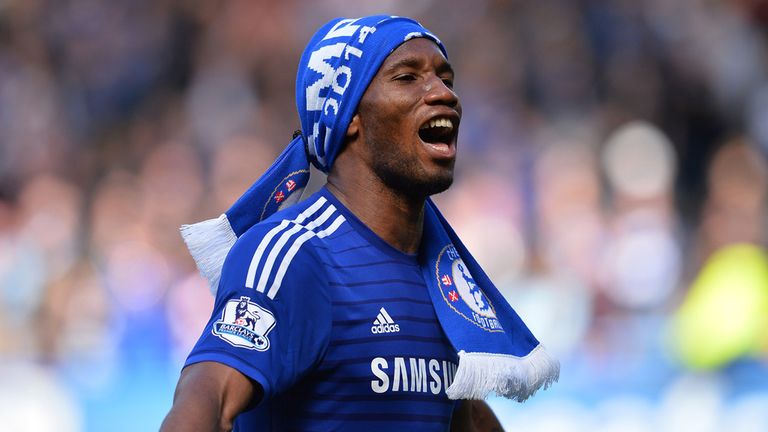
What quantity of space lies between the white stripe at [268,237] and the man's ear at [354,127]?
178mm

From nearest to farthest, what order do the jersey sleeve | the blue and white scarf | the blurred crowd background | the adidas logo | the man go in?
the jersey sleeve, the man, the adidas logo, the blue and white scarf, the blurred crowd background

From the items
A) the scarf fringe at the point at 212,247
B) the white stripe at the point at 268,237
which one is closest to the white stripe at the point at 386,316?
the white stripe at the point at 268,237

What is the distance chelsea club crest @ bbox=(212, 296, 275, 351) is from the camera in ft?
8.39

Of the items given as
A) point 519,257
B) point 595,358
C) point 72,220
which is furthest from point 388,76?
Result: point 72,220


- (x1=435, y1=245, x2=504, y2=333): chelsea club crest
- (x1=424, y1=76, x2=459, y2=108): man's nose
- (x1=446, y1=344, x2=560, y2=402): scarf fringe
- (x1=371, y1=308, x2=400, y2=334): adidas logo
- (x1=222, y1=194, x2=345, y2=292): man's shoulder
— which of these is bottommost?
(x1=446, y1=344, x2=560, y2=402): scarf fringe

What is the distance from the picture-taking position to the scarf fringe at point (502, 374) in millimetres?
2889

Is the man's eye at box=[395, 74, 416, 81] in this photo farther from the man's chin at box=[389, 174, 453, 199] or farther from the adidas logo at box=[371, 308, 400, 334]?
the adidas logo at box=[371, 308, 400, 334]

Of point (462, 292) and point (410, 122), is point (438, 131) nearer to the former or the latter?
point (410, 122)

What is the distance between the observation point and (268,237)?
2828mm

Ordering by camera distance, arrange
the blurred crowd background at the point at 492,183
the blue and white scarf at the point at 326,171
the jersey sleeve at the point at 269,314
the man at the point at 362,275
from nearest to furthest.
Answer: the jersey sleeve at the point at 269,314
the man at the point at 362,275
the blue and white scarf at the point at 326,171
the blurred crowd background at the point at 492,183

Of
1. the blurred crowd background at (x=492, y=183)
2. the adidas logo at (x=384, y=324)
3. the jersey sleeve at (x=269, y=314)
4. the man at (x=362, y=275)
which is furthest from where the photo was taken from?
the blurred crowd background at (x=492, y=183)

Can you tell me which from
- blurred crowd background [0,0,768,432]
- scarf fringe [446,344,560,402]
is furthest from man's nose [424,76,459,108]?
blurred crowd background [0,0,768,432]

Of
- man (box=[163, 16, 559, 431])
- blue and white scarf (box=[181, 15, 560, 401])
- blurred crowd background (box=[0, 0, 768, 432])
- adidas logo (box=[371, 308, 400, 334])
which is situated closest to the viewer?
man (box=[163, 16, 559, 431])

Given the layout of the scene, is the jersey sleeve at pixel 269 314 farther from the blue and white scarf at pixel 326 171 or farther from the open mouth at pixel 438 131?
the open mouth at pixel 438 131
